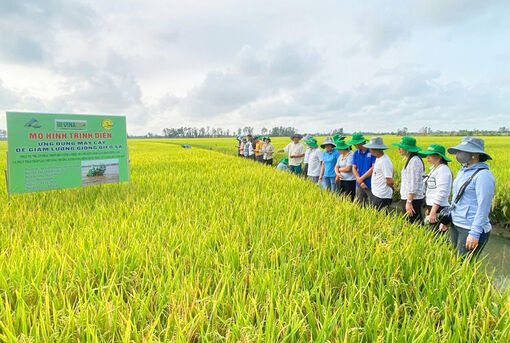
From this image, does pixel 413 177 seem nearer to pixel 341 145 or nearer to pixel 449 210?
pixel 449 210

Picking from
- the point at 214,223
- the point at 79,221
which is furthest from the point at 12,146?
the point at 214,223

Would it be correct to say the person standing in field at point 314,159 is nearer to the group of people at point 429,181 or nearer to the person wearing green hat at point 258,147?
the group of people at point 429,181

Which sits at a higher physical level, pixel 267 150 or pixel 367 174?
pixel 267 150

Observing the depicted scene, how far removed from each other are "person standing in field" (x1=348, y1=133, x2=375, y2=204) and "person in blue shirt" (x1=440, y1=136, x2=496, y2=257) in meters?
1.70

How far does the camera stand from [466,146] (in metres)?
2.29

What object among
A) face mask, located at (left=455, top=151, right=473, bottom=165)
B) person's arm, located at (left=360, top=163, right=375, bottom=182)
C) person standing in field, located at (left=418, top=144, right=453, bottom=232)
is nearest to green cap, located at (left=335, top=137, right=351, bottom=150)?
person's arm, located at (left=360, top=163, right=375, bottom=182)

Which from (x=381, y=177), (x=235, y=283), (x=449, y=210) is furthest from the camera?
(x=381, y=177)

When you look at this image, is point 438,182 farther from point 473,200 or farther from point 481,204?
point 481,204

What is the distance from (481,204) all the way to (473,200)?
6.6 inches

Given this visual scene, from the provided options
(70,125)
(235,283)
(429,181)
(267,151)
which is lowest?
(235,283)

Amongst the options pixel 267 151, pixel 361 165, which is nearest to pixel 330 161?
pixel 361 165

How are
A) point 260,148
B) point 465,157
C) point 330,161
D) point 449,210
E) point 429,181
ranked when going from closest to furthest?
point 465,157 < point 449,210 < point 429,181 < point 330,161 < point 260,148

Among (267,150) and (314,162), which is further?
(267,150)

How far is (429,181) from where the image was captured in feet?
9.61
